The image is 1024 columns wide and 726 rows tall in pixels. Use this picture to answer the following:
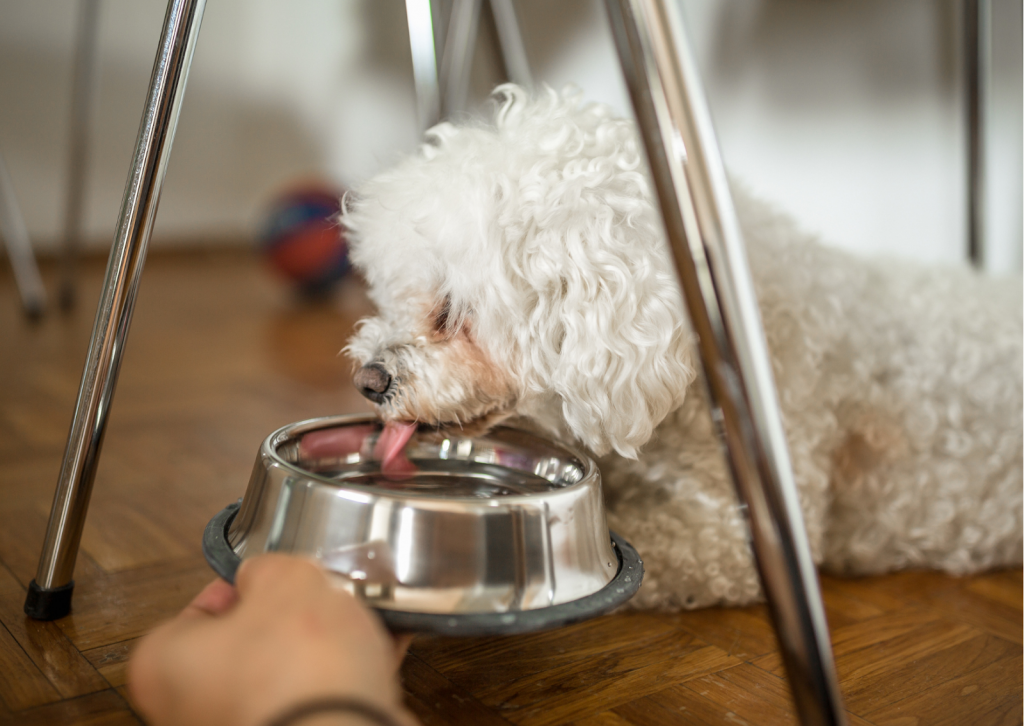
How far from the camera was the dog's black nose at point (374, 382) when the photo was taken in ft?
2.44

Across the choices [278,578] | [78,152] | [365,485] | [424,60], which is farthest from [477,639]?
[78,152]

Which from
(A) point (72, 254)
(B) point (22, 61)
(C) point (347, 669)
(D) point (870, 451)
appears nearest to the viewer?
(C) point (347, 669)

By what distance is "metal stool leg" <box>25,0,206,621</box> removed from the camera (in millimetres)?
665

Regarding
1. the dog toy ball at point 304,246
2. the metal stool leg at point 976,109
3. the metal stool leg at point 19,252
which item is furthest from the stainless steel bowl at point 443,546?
the dog toy ball at point 304,246

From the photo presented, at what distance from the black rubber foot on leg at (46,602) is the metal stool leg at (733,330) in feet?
1.81

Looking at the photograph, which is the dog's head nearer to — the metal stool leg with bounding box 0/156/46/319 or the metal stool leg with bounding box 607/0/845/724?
the metal stool leg with bounding box 607/0/845/724

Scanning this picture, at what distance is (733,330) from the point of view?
46 cm

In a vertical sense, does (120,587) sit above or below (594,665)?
above

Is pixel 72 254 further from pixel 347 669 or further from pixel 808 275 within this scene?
pixel 347 669

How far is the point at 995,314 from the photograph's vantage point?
97 cm

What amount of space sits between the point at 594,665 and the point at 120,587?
1.38 feet

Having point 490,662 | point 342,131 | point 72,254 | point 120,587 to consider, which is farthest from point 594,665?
point 342,131

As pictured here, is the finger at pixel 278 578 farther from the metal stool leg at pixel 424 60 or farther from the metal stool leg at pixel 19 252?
the metal stool leg at pixel 19 252

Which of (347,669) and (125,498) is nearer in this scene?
(347,669)
